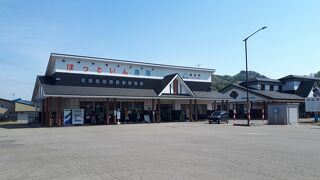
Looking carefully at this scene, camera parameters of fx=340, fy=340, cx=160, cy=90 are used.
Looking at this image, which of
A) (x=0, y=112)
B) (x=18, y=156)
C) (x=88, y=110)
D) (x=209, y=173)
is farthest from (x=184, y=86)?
(x=0, y=112)

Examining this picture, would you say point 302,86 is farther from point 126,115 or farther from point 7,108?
point 7,108

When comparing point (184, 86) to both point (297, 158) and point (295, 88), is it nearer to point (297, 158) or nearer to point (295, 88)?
point (295, 88)

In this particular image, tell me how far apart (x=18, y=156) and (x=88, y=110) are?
80.6ft

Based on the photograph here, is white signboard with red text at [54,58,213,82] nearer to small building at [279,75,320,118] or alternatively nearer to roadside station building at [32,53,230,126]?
roadside station building at [32,53,230,126]

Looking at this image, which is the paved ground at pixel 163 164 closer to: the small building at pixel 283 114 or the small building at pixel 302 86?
the small building at pixel 283 114

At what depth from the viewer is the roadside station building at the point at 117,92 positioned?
34156mm

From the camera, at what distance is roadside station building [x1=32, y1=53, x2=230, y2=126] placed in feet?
112

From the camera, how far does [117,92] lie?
36094 millimetres

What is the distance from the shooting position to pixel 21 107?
67.9m

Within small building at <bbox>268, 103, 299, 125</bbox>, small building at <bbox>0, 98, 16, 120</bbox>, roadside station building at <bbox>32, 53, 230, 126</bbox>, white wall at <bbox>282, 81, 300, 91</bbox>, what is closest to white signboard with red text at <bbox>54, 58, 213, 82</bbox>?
roadside station building at <bbox>32, 53, 230, 126</bbox>

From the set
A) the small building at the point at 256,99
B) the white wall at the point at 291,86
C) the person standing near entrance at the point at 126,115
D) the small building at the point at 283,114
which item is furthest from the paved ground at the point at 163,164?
the white wall at the point at 291,86

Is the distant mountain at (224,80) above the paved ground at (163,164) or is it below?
above

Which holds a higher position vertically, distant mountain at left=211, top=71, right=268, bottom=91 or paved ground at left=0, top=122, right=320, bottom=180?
distant mountain at left=211, top=71, right=268, bottom=91

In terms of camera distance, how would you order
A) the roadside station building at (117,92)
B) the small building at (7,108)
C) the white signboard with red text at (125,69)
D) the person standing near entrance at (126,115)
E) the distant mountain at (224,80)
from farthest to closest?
the distant mountain at (224,80) < the small building at (7,108) < the person standing near entrance at (126,115) < the white signboard with red text at (125,69) < the roadside station building at (117,92)
